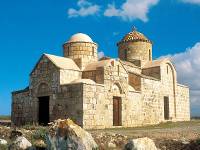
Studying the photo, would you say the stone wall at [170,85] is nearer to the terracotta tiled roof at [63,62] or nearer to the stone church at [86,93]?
the stone church at [86,93]

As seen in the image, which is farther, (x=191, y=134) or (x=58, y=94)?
(x=58, y=94)

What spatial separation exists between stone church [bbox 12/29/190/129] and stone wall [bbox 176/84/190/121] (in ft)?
8.35

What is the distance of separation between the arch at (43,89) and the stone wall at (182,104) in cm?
1237

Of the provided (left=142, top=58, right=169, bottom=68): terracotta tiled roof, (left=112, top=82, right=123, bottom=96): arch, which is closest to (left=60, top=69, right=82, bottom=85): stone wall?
(left=112, top=82, right=123, bottom=96): arch

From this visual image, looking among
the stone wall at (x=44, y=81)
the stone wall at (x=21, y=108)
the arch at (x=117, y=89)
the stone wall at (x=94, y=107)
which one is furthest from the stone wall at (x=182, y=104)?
the stone wall at (x=21, y=108)

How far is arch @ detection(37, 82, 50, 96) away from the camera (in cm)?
2223

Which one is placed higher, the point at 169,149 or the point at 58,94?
the point at 58,94

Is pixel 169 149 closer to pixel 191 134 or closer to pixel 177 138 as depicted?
pixel 177 138

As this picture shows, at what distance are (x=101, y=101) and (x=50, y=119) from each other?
10.5 ft

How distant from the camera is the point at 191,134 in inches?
604

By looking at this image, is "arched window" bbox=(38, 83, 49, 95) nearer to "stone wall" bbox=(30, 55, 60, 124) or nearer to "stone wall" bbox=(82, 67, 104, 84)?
"stone wall" bbox=(30, 55, 60, 124)

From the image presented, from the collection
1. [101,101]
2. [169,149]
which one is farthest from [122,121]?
[169,149]

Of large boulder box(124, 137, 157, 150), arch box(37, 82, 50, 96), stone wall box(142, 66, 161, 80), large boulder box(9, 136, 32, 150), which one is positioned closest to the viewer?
large boulder box(124, 137, 157, 150)

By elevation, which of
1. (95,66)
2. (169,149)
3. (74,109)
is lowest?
(169,149)
